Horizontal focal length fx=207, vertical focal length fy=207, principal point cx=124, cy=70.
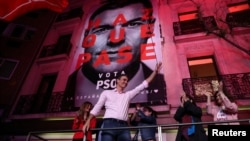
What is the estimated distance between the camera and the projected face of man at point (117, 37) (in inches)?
308

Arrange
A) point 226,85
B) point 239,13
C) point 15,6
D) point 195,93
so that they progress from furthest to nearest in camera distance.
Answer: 1. point 239,13
2. point 195,93
3. point 226,85
4. point 15,6

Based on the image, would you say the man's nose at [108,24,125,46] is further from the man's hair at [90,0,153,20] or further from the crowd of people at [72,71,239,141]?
the crowd of people at [72,71,239,141]

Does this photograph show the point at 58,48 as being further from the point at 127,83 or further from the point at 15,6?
the point at 127,83

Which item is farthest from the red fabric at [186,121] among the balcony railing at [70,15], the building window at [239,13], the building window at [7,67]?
the building window at [7,67]

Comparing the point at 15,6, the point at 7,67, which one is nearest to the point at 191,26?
the point at 15,6

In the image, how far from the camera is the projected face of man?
7822mm

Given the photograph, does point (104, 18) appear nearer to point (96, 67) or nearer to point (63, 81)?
point (96, 67)

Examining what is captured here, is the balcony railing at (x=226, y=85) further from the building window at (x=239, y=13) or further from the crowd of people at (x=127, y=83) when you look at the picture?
the building window at (x=239, y=13)

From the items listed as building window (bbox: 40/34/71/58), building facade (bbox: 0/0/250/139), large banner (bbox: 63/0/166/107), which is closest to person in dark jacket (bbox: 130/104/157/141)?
building facade (bbox: 0/0/250/139)

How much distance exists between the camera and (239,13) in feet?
25.5

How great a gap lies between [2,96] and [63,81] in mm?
2663

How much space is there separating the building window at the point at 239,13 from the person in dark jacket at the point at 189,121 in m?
4.78

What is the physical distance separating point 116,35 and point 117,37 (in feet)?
0.45

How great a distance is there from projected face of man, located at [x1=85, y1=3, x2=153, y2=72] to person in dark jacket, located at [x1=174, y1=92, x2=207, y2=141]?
Answer: 13.1ft
